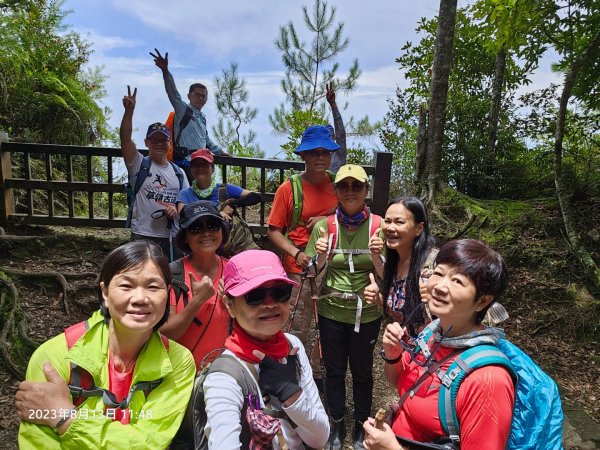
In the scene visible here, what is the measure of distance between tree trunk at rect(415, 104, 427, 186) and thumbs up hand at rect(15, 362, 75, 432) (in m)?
5.93

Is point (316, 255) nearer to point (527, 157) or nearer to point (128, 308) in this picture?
point (128, 308)

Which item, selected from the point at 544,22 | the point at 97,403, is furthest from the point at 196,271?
the point at 544,22

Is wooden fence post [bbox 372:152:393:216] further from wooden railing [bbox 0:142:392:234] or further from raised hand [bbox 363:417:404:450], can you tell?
raised hand [bbox 363:417:404:450]

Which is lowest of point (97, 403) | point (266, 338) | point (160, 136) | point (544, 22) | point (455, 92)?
point (97, 403)

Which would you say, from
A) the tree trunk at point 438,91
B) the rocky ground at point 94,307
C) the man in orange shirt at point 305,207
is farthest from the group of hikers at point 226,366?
the tree trunk at point 438,91

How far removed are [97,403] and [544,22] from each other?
6.78 meters

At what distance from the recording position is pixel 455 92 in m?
7.72

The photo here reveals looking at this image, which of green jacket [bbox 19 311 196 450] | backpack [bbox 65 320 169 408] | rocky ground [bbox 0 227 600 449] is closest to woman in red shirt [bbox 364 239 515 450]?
green jacket [bbox 19 311 196 450]

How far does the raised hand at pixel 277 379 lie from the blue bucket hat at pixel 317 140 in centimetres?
204

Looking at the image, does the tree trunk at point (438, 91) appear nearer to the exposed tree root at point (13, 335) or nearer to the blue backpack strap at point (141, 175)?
the blue backpack strap at point (141, 175)

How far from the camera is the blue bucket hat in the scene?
325 cm

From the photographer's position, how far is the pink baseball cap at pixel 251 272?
159 cm

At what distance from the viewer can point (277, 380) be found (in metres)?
1.45

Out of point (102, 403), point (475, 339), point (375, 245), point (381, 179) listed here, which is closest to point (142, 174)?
point (375, 245)
